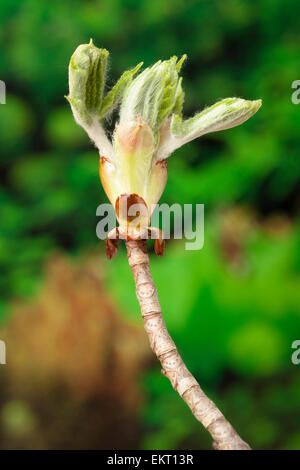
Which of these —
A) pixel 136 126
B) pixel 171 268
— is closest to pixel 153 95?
pixel 136 126

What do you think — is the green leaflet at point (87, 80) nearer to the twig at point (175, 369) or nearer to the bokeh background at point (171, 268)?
the twig at point (175, 369)

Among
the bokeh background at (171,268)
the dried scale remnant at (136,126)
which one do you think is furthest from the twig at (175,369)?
the bokeh background at (171,268)

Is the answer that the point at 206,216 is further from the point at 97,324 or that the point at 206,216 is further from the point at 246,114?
the point at 246,114

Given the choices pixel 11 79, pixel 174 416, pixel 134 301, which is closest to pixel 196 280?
pixel 134 301

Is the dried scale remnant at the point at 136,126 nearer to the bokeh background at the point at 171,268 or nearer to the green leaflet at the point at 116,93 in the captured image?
the green leaflet at the point at 116,93

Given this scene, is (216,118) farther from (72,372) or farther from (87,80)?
(72,372)

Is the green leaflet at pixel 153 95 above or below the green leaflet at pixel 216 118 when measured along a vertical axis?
above

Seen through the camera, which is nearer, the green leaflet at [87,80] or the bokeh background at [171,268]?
the green leaflet at [87,80]
